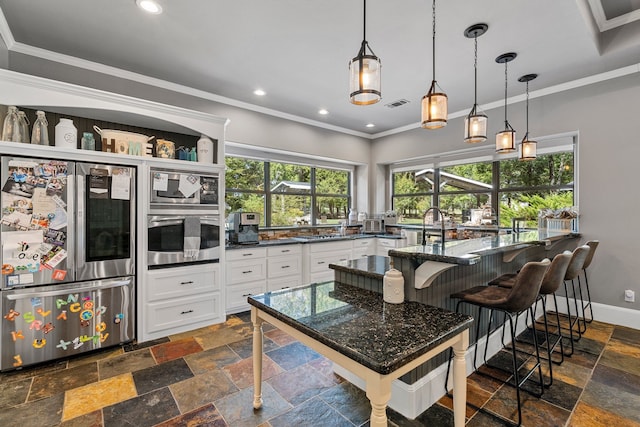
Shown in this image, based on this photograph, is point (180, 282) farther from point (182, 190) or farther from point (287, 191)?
point (287, 191)

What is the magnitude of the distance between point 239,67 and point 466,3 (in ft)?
7.07

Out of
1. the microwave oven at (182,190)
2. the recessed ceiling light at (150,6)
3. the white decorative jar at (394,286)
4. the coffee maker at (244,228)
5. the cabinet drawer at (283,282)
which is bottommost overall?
the cabinet drawer at (283,282)

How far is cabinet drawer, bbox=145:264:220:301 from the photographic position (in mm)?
2996

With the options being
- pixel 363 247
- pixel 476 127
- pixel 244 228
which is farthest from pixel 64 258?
pixel 363 247

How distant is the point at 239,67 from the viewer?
124 inches

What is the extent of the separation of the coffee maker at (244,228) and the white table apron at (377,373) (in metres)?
2.28

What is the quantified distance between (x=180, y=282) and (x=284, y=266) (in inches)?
55.6

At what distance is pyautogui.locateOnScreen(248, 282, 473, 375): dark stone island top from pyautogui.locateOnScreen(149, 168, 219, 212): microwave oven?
5.97ft

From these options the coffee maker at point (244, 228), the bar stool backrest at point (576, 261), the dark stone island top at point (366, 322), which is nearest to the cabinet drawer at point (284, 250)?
the coffee maker at point (244, 228)

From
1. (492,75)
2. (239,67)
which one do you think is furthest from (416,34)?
(239,67)

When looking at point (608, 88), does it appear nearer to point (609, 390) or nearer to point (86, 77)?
point (609, 390)

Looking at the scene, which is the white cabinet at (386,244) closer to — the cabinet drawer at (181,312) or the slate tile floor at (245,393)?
the slate tile floor at (245,393)

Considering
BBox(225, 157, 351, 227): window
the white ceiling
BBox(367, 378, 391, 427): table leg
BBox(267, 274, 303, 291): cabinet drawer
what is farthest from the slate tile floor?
the white ceiling

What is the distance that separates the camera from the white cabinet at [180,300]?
9.77 feet
